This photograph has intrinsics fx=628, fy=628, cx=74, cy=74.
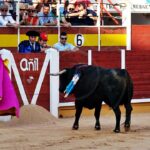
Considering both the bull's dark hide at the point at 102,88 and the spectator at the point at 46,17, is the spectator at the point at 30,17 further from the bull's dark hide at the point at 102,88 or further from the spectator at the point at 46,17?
the bull's dark hide at the point at 102,88

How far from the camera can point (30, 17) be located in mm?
12062

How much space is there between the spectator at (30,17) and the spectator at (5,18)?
0.26 meters

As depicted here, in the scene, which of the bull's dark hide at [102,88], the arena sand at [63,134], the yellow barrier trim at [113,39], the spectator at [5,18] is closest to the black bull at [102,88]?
the bull's dark hide at [102,88]

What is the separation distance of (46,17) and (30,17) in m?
0.31

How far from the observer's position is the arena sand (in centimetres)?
648

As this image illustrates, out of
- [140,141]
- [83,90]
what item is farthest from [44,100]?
[140,141]

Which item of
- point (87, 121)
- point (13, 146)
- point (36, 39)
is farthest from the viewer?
point (36, 39)

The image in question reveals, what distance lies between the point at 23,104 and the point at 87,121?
103 centimetres

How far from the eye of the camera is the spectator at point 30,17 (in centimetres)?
1184

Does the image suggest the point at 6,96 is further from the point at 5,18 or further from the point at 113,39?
the point at 113,39

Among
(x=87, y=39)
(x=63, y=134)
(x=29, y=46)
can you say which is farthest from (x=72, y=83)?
(x=87, y=39)

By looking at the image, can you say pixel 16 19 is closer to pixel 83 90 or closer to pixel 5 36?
pixel 5 36

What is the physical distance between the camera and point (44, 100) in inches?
394

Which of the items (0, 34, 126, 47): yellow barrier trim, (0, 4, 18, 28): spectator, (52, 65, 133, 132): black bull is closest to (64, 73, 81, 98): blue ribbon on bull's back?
(52, 65, 133, 132): black bull
